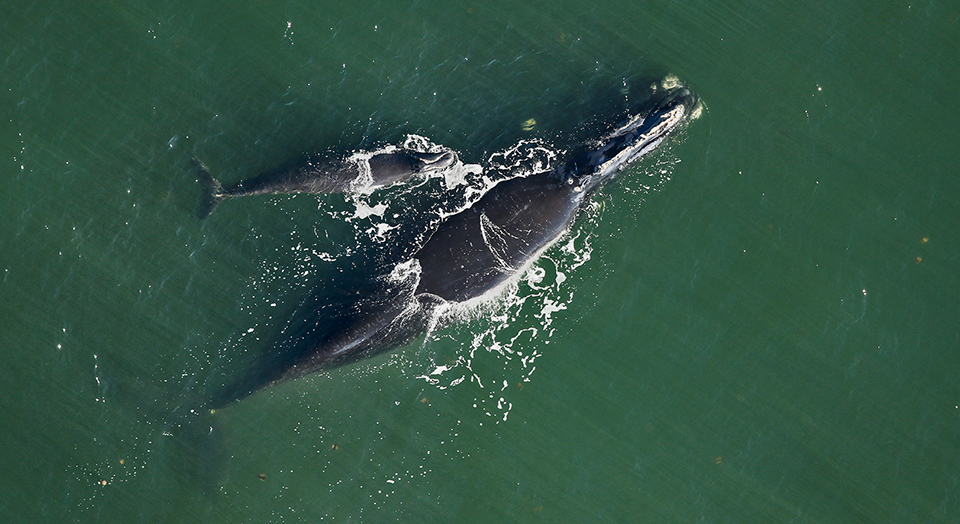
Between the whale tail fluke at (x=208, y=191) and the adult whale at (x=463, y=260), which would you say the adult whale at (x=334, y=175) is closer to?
the whale tail fluke at (x=208, y=191)

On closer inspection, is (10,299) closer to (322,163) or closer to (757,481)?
(322,163)

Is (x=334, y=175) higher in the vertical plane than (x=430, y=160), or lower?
lower

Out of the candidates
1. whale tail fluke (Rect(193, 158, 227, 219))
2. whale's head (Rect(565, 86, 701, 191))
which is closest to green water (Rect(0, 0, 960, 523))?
whale tail fluke (Rect(193, 158, 227, 219))

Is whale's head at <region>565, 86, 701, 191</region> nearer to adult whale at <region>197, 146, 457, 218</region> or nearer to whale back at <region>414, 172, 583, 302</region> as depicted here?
whale back at <region>414, 172, 583, 302</region>

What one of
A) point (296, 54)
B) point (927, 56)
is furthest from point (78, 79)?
point (927, 56)

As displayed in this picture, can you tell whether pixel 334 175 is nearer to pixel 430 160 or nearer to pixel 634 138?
pixel 430 160

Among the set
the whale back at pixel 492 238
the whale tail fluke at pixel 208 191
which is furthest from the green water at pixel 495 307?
the whale back at pixel 492 238

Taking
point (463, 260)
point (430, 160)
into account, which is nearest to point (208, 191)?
point (430, 160)
